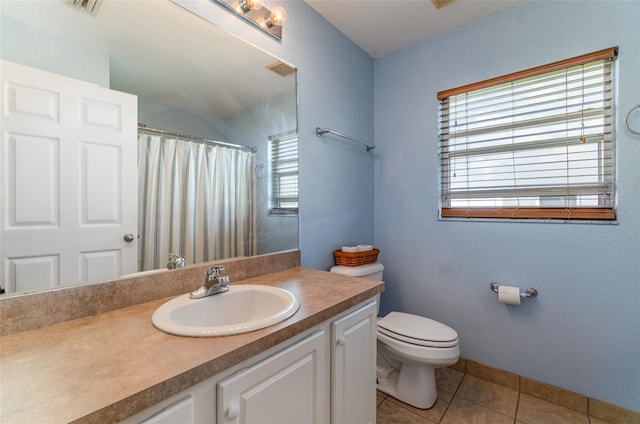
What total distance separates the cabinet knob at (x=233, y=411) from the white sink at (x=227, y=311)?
17 cm

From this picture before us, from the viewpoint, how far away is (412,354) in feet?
4.81

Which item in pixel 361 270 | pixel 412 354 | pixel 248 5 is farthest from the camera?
pixel 361 270

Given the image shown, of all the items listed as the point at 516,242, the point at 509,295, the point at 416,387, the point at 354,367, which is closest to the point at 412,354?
the point at 416,387

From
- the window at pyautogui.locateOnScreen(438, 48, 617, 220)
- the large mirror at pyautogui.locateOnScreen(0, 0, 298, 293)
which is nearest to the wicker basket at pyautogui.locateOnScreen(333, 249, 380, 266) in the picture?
the large mirror at pyautogui.locateOnScreen(0, 0, 298, 293)

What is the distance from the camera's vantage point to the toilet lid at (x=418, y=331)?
4.81 feet

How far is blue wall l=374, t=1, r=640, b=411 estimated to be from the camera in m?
1.39

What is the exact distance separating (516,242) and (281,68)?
1.75 metres

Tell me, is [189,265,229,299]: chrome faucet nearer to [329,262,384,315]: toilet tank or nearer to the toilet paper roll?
[329,262,384,315]: toilet tank

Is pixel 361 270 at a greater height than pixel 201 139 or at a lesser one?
lesser

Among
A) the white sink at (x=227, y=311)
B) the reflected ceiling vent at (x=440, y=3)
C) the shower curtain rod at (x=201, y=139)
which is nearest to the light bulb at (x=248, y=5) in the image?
the shower curtain rod at (x=201, y=139)

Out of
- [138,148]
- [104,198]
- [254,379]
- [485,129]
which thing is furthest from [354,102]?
[254,379]

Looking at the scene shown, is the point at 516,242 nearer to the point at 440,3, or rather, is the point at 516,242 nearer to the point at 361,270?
the point at 361,270

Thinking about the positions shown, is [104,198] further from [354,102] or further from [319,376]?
[354,102]

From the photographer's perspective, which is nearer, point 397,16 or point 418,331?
point 418,331
